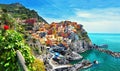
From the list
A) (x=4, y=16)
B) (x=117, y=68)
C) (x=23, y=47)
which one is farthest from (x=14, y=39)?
(x=117, y=68)

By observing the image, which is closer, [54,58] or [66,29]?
[54,58]

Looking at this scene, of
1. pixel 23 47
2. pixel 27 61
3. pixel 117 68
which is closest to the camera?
pixel 27 61

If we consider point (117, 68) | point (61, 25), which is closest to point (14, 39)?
point (117, 68)

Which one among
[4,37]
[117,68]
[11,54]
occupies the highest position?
[4,37]

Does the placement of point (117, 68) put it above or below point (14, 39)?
below

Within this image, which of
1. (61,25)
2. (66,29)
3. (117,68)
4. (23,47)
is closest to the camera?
(23,47)

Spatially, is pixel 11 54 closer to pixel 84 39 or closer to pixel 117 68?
pixel 117 68

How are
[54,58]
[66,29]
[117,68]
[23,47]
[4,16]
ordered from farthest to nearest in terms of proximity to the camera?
[66,29]
[54,58]
[117,68]
[4,16]
[23,47]

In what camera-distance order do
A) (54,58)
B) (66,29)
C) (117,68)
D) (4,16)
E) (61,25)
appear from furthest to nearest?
1. (61,25)
2. (66,29)
3. (54,58)
4. (117,68)
5. (4,16)

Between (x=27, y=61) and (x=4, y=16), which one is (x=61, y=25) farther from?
(x=27, y=61)
